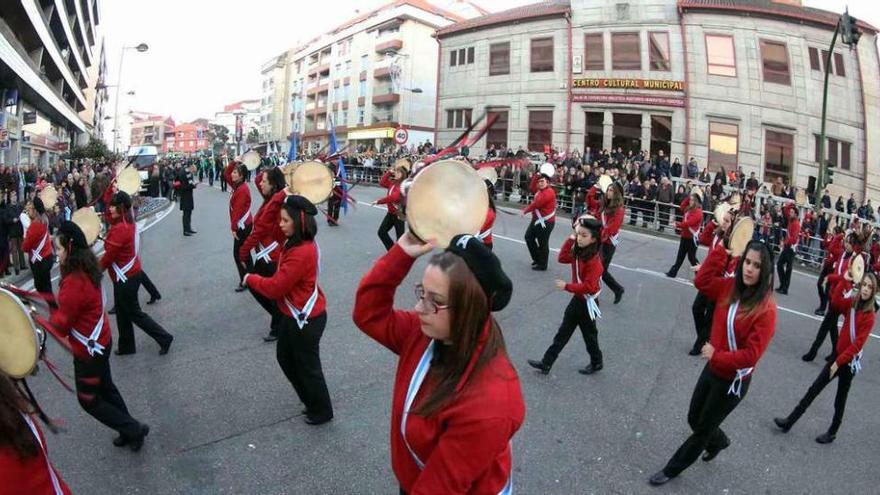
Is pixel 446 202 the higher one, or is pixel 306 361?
pixel 446 202

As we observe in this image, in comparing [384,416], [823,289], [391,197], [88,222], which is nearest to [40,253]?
[88,222]

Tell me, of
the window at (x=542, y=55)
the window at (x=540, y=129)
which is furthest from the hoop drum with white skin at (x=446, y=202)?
the window at (x=542, y=55)

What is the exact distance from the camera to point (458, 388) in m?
1.77

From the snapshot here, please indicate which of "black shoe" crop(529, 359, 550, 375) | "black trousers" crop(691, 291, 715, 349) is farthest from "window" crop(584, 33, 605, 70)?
"black shoe" crop(529, 359, 550, 375)

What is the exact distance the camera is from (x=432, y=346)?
77.5 inches

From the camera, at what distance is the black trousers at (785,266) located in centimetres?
1078

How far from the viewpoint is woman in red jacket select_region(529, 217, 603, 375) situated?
5.41m

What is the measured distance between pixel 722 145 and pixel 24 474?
94.3ft

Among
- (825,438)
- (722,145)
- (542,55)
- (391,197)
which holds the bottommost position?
(825,438)

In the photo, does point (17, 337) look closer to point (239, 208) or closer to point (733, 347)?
point (733, 347)

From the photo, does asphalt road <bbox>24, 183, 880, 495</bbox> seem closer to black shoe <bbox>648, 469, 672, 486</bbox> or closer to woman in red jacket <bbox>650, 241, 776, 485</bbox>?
black shoe <bbox>648, 469, 672, 486</bbox>

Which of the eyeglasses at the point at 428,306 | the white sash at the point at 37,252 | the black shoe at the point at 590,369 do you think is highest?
the eyeglasses at the point at 428,306

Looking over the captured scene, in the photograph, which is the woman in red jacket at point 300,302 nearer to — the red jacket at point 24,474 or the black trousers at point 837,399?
the red jacket at point 24,474

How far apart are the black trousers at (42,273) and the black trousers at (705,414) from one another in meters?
7.58
